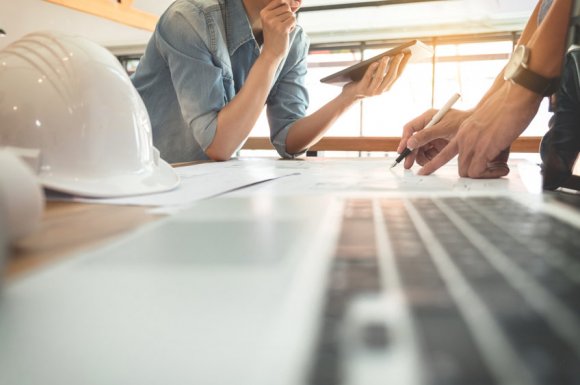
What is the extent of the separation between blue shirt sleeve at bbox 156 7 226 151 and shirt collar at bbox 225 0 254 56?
0.30 ft

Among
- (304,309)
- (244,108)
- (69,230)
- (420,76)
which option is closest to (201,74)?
(244,108)

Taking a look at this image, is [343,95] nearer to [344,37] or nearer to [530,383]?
[530,383]

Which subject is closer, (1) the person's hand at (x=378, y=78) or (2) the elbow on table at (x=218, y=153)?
(2) the elbow on table at (x=218, y=153)

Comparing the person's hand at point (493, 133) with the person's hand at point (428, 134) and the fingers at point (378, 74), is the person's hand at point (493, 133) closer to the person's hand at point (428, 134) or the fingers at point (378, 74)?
the person's hand at point (428, 134)

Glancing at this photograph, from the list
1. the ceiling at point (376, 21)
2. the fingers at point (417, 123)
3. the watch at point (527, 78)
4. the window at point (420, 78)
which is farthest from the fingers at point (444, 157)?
the window at point (420, 78)

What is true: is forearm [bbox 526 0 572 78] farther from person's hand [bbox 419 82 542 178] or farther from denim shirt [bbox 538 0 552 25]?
denim shirt [bbox 538 0 552 25]

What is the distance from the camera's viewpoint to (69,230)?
29cm

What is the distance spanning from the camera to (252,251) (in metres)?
0.24

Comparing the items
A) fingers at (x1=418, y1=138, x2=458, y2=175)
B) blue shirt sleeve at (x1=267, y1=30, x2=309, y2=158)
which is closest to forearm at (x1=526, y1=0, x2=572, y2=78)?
fingers at (x1=418, y1=138, x2=458, y2=175)

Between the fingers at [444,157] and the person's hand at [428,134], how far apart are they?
0.10 metres

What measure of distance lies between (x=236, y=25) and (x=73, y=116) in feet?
2.47

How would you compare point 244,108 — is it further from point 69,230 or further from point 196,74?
point 69,230

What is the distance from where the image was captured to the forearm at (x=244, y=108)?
0.98m

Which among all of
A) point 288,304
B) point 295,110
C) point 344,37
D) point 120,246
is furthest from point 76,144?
point 344,37
